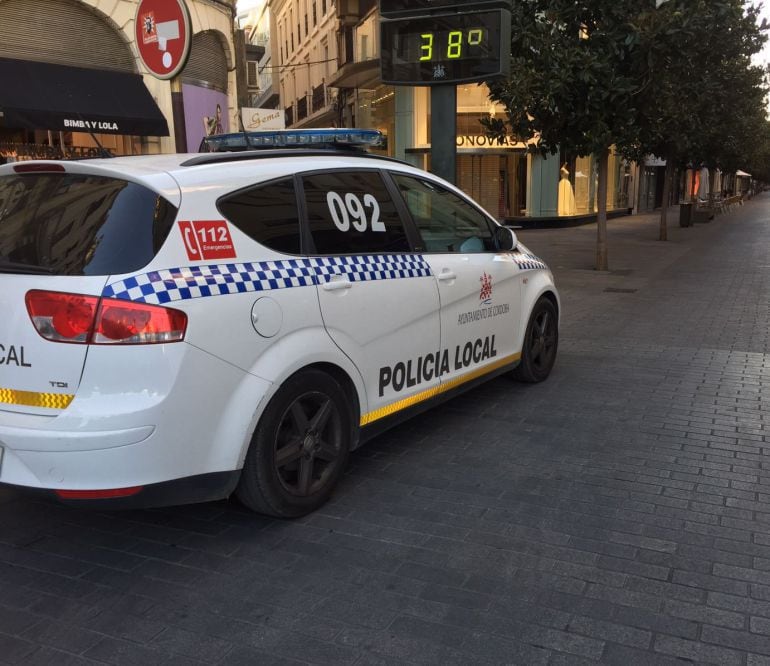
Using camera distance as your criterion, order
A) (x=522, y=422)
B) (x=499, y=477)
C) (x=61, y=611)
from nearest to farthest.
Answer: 1. (x=61, y=611)
2. (x=499, y=477)
3. (x=522, y=422)

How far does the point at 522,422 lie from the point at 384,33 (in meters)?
4.66

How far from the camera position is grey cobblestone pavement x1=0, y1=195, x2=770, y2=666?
2.56 metres

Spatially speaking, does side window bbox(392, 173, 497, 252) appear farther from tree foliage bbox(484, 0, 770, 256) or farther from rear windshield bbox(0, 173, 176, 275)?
tree foliage bbox(484, 0, 770, 256)

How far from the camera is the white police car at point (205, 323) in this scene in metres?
2.72

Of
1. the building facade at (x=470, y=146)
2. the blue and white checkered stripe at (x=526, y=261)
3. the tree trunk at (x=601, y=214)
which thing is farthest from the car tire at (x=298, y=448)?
the building facade at (x=470, y=146)

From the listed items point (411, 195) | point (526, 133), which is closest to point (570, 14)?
point (526, 133)

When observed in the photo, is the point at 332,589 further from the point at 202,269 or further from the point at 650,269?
the point at 650,269

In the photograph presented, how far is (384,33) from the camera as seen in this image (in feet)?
24.7

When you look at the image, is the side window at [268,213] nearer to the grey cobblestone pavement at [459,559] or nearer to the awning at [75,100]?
the grey cobblestone pavement at [459,559]

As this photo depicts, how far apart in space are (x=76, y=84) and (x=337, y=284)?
11108mm

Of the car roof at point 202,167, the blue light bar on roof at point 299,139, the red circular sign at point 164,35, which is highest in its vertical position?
the red circular sign at point 164,35

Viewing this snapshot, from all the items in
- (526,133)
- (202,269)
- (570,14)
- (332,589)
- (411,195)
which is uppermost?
(570,14)

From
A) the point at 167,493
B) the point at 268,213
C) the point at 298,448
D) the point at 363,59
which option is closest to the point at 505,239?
the point at 268,213

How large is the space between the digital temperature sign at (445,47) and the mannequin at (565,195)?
1959 centimetres
